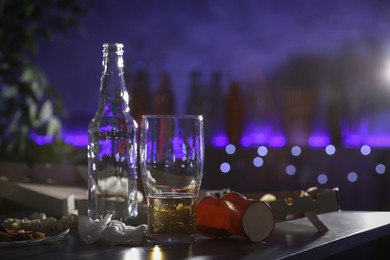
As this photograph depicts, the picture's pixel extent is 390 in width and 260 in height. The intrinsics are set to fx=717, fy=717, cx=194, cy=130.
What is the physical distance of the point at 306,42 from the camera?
2.78 metres

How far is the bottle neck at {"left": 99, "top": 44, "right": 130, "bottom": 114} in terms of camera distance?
1060 mm

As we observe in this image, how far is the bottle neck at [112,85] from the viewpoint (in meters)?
1.06

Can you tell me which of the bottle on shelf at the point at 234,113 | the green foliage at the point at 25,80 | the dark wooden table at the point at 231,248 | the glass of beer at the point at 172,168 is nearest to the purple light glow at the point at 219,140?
the bottle on shelf at the point at 234,113

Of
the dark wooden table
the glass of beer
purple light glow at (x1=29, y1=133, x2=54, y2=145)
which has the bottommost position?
the dark wooden table

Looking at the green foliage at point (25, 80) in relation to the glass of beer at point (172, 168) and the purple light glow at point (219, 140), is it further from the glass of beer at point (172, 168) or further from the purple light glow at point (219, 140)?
the glass of beer at point (172, 168)

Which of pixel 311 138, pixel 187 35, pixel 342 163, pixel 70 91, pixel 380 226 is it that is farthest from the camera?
pixel 70 91

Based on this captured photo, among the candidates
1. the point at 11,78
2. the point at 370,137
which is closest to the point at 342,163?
the point at 370,137

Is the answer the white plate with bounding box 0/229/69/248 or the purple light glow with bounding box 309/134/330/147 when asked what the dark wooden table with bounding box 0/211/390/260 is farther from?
the purple light glow with bounding box 309/134/330/147

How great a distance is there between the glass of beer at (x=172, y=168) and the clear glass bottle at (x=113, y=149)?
9 cm

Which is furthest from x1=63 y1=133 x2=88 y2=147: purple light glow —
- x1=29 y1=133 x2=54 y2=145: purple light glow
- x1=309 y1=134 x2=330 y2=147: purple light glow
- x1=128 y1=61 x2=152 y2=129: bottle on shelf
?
x1=309 y1=134 x2=330 y2=147: purple light glow

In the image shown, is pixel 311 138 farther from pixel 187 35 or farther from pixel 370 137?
pixel 187 35

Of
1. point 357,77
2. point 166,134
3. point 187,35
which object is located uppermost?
point 187,35

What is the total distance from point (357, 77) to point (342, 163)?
405 millimetres

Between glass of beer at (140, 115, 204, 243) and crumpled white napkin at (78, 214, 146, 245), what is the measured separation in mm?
32
